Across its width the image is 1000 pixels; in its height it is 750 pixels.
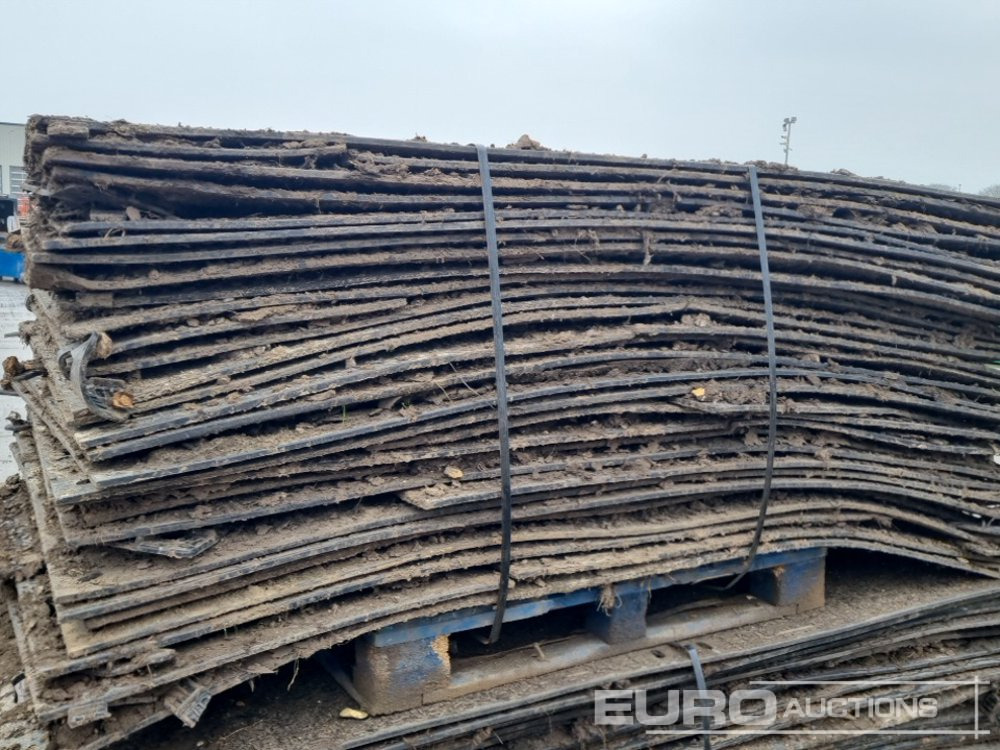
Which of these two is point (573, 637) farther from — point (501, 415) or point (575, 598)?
point (501, 415)

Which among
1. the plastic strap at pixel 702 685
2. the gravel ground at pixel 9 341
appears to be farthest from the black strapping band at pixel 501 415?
the gravel ground at pixel 9 341

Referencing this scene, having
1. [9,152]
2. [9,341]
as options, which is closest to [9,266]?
[9,341]

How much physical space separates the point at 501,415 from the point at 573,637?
1.17 metres

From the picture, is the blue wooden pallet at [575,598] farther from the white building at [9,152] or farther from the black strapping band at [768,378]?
the white building at [9,152]

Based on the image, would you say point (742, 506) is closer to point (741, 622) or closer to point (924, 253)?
point (741, 622)

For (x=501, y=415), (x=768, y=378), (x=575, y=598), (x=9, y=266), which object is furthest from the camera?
(x=9, y=266)

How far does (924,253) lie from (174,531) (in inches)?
149

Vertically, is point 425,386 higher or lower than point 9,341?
higher


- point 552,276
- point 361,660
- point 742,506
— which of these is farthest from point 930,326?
point 361,660

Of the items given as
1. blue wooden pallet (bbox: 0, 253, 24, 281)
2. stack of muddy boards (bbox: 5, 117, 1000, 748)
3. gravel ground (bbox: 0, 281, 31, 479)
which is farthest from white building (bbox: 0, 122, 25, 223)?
stack of muddy boards (bbox: 5, 117, 1000, 748)

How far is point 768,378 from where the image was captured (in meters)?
3.62

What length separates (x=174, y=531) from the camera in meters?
2.70

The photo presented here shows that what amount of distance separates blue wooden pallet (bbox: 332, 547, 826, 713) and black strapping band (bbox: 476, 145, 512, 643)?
0.38 ft

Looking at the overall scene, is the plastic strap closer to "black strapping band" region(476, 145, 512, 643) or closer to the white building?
"black strapping band" region(476, 145, 512, 643)
